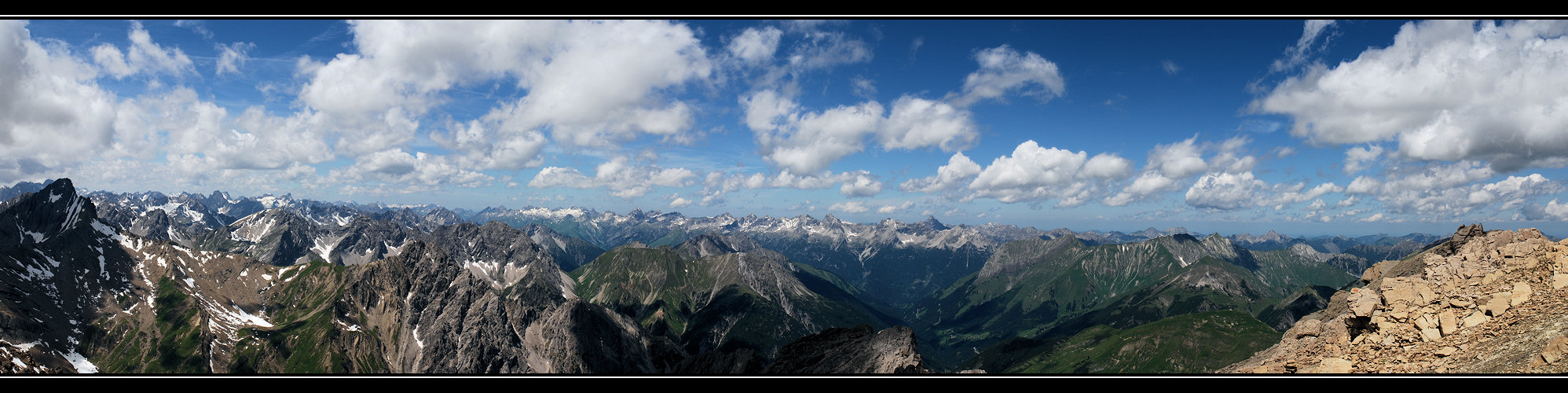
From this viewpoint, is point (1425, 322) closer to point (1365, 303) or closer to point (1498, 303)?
point (1498, 303)

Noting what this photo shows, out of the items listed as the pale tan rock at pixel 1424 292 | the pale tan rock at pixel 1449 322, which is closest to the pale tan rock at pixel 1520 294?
the pale tan rock at pixel 1449 322

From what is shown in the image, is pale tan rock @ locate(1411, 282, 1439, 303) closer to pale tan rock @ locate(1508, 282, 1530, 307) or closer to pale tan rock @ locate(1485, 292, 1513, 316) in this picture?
pale tan rock @ locate(1485, 292, 1513, 316)

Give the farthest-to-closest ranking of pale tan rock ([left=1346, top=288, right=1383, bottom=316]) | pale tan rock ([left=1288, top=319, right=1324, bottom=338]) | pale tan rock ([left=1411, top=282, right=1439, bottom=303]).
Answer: pale tan rock ([left=1288, top=319, right=1324, bottom=338]) < pale tan rock ([left=1346, top=288, right=1383, bottom=316]) < pale tan rock ([left=1411, top=282, right=1439, bottom=303])

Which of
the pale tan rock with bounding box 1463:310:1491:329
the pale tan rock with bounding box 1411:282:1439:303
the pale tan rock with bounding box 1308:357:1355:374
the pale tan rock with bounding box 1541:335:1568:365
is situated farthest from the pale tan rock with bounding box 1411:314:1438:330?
the pale tan rock with bounding box 1541:335:1568:365

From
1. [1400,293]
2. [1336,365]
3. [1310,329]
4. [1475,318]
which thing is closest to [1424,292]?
[1400,293]
